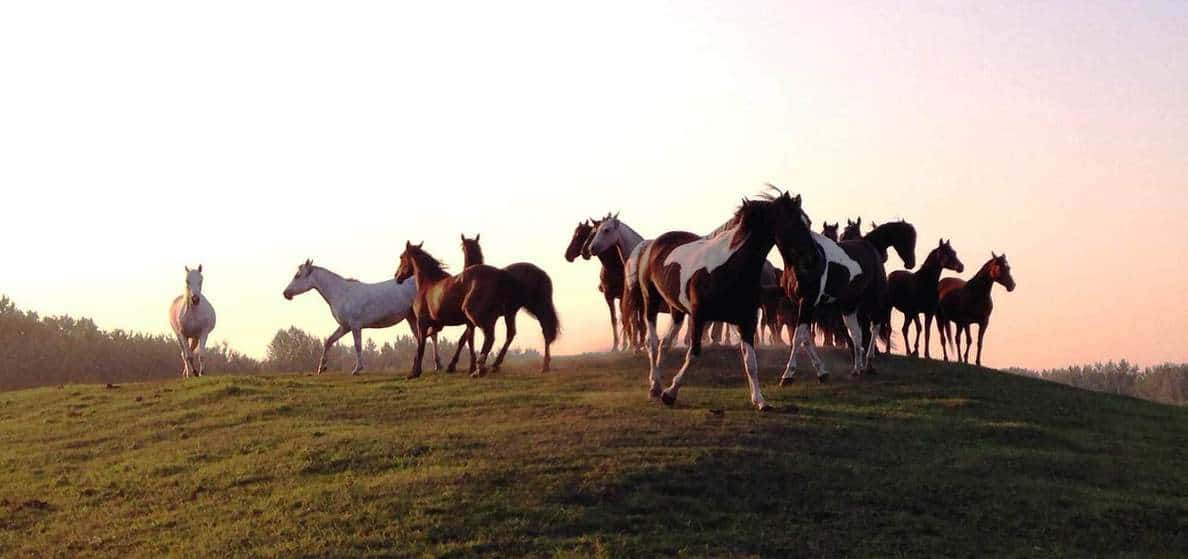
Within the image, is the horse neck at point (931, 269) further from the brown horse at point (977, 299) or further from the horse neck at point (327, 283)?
the horse neck at point (327, 283)

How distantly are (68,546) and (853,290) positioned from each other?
1257 centimetres

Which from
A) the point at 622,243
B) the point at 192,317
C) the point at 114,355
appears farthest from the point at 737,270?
the point at 114,355

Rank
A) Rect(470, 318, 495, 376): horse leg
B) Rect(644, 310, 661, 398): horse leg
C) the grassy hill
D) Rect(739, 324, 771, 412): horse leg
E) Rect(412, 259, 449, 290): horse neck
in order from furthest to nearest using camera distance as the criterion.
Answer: Rect(412, 259, 449, 290): horse neck → Rect(470, 318, 495, 376): horse leg → Rect(644, 310, 661, 398): horse leg → Rect(739, 324, 771, 412): horse leg → the grassy hill

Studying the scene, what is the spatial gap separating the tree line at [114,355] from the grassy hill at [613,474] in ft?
43.9

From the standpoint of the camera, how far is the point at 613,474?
44.4 feet

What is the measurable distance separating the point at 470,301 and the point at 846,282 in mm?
7696

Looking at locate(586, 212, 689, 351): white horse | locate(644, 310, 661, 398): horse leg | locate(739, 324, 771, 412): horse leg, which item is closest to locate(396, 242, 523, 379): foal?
locate(586, 212, 689, 351): white horse

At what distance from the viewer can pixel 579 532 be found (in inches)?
469

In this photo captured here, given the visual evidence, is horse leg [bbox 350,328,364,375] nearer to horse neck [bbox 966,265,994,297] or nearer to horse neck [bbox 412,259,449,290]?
horse neck [bbox 412,259,449,290]

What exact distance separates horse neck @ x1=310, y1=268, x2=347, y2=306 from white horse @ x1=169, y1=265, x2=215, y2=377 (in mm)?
2718

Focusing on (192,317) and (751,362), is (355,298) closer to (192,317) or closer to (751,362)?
(192,317)

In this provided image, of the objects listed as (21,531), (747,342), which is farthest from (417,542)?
(747,342)

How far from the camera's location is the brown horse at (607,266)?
2483 centimetres

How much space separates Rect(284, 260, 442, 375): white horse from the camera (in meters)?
28.5
